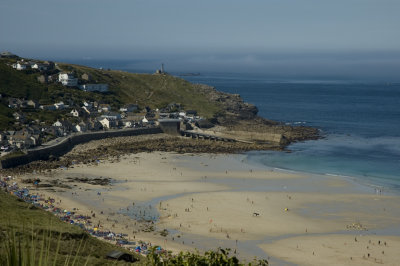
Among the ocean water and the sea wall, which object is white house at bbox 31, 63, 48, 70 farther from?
the ocean water

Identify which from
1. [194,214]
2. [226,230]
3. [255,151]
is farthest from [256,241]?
[255,151]

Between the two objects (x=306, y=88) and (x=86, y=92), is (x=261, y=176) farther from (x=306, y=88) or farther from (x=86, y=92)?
(x=306, y=88)

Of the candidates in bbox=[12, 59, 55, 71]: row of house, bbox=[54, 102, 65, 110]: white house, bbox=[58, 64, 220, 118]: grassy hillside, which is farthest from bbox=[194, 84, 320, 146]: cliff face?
bbox=[12, 59, 55, 71]: row of house

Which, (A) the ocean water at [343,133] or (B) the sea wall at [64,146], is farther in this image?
(A) the ocean water at [343,133]

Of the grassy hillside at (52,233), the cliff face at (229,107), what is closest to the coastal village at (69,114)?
the cliff face at (229,107)

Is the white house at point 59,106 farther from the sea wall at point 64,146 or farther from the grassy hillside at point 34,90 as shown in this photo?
the sea wall at point 64,146
